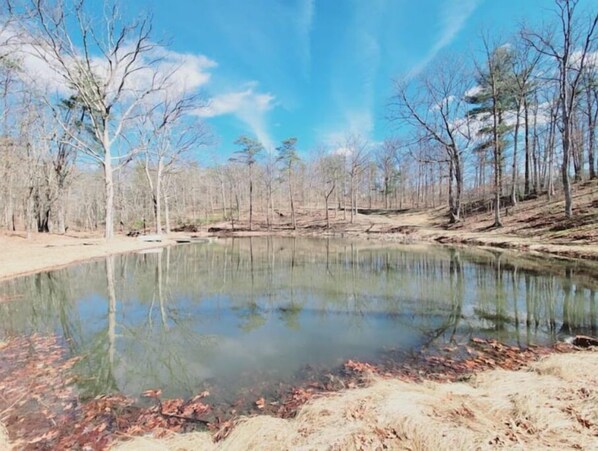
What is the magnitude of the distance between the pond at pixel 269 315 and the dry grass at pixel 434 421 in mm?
1116

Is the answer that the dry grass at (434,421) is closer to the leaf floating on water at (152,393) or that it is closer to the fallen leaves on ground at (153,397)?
the fallen leaves on ground at (153,397)

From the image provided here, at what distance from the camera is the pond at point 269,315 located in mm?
4535

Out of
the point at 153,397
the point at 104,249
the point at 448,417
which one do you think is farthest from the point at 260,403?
the point at 104,249

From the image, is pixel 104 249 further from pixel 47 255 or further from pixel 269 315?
pixel 269 315

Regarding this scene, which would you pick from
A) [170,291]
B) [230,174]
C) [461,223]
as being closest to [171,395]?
[170,291]

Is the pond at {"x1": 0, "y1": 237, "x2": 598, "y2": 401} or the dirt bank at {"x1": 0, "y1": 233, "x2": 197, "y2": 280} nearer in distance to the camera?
the pond at {"x1": 0, "y1": 237, "x2": 598, "y2": 401}

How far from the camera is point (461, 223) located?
2634cm

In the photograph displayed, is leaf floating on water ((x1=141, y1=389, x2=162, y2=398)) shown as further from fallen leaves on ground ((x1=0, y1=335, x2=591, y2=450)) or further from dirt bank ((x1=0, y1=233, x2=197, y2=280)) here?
dirt bank ((x1=0, y1=233, x2=197, y2=280))

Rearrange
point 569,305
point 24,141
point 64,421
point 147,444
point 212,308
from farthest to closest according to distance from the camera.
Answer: point 24,141
point 212,308
point 569,305
point 64,421
point 147,444

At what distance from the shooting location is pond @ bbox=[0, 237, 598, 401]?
454 cm

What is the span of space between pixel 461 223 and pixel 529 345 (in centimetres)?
2369

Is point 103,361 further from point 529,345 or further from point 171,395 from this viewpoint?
point 529,345

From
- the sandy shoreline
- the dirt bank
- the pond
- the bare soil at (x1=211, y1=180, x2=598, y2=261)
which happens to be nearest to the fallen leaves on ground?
the pond

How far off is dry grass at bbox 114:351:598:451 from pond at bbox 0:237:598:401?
1.12 m
